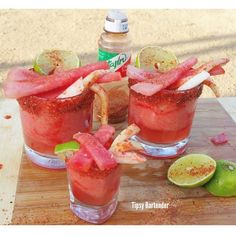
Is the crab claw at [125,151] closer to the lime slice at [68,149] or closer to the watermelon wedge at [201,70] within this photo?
the lime slice at [68,149]

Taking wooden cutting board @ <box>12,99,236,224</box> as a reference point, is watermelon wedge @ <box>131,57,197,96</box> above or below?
above

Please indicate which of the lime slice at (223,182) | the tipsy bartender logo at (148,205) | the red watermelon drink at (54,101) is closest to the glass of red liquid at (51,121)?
the red watermelon drink at (54,101)

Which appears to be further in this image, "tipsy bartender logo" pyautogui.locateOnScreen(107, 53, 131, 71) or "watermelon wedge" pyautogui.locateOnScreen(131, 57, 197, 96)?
"tipsy bartender logo" pyautogui.locateOnScreen(107, 53, 131, 71)

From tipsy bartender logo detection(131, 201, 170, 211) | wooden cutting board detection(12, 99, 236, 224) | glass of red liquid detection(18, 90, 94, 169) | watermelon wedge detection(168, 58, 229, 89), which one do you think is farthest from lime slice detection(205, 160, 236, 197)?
glass of red liquid detection(18, 90, 94, 169)

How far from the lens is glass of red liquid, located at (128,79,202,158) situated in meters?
1.16

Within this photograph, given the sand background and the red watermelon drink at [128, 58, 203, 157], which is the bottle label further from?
the sand background

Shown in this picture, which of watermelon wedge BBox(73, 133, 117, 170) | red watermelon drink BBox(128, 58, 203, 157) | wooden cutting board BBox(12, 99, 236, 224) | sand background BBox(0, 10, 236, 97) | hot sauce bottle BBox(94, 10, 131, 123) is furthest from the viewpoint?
sand background BBox(0, 10, 236, 97)

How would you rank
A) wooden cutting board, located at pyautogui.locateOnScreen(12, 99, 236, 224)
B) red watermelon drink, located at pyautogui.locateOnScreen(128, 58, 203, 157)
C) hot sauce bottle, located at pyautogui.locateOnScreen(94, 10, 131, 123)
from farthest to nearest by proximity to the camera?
hot sauce bottle, located at pyautogui.locateOnScreen(94, 10, 131, 123), red watermelon drink, located at pyautogui.locateOnScreen(128, 58, 203, 157), wooden cutting board, located at pyautogui.locateOnScreen(12, 99, 236, 224)

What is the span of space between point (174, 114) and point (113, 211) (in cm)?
29

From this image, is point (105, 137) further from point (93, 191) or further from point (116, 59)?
point (116, 59)

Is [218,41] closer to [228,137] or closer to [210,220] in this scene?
[228,137]

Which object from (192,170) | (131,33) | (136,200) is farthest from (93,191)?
(131,33)

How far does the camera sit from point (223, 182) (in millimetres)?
1094

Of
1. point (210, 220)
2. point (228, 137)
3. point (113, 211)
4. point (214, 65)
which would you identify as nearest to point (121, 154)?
point (113, 211)
